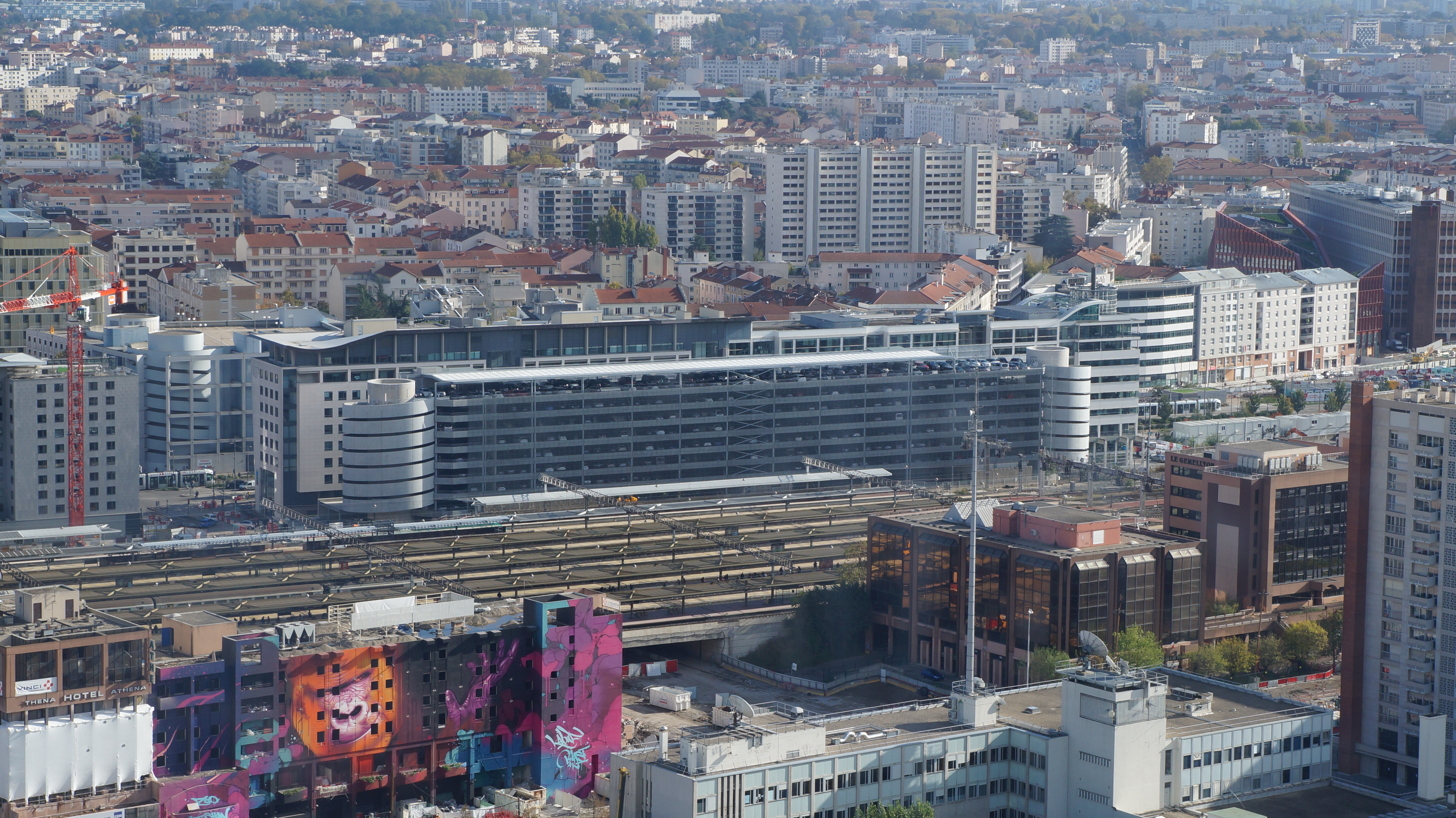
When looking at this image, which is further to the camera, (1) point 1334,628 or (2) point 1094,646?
(1) point 1334,628

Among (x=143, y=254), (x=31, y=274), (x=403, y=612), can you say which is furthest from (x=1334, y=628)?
(x=143, y=254)

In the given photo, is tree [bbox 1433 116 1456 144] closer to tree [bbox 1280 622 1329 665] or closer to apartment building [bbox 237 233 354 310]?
apartment building [bbox 237 233 354 310]

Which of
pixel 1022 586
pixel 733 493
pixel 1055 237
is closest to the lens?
pixel 1022 586

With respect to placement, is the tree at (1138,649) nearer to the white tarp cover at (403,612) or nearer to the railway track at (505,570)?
the railway track at (505,570)

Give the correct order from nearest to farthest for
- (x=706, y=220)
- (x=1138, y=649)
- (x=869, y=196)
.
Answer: (x=1138, y=649) → (x=869, y=196) → (x=706, y=220)

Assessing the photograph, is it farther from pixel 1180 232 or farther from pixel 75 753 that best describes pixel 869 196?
pixel 75 753

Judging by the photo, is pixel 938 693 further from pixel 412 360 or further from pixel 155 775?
pixel 412 360
